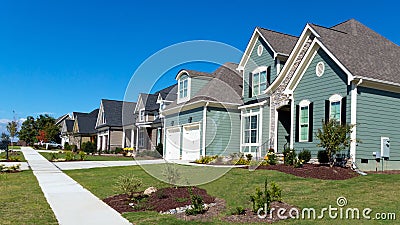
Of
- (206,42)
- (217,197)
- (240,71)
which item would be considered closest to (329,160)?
(217,197)

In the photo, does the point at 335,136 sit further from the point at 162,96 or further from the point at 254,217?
the point at 162,96

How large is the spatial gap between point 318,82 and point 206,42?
386 inches

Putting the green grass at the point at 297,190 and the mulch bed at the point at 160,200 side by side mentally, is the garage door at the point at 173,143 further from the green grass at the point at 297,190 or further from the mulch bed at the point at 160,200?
the mulch bed at the point at 160,200

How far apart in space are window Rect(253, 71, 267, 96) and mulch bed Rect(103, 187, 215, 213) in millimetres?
12685

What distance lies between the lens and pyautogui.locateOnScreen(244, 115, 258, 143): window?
22.7 meters

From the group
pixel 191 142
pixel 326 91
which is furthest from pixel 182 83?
pixel 326 91

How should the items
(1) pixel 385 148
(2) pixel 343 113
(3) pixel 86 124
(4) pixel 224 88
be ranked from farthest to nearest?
(3) pixel 86 124, (4) pixel 224 88, (1) pixel 385 148, (2) pixel 343 113

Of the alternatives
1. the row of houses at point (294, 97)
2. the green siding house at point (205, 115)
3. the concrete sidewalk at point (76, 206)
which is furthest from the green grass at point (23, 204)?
the green siding house at point (205, 115)

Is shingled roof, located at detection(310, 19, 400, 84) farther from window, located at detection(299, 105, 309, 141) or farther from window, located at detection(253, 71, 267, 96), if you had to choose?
window, located at detection(253, 71, 267, 96)

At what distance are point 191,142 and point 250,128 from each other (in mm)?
5598

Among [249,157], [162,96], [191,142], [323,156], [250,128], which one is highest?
[162,96]

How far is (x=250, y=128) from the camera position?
23.2 m

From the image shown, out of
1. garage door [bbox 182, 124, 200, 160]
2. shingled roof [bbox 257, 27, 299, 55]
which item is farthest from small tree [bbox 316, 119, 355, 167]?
garage door [bbox 182, 124, 200, 160]

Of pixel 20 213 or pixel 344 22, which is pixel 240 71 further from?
pixel 20 213
